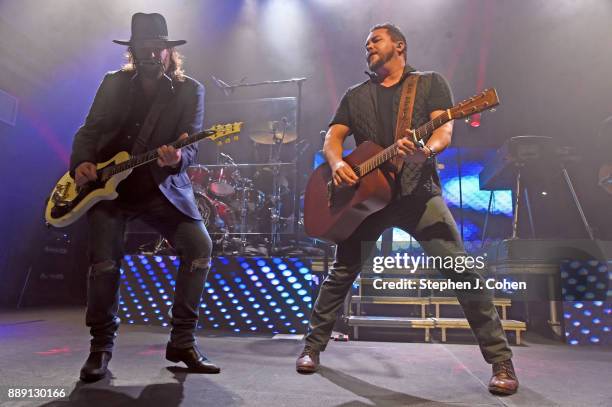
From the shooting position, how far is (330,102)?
25.0 ft

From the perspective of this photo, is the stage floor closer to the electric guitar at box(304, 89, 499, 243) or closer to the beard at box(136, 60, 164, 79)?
the electric guitar at box(304, 89, 499, 243)

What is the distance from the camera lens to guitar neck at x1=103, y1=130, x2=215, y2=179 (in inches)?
84.7

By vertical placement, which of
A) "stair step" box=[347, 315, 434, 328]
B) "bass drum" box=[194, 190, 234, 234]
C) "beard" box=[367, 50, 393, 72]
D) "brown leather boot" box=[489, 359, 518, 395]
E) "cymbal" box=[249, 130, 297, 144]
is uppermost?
"cymbal" box=[249, 130, 297, 144]

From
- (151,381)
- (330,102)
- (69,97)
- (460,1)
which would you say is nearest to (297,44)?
(330,102)

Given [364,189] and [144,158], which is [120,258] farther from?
[364,189]

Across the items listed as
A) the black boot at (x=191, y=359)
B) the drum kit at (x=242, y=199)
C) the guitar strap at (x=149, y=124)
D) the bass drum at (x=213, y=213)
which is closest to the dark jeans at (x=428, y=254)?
the black boot at (x=191, y=359)

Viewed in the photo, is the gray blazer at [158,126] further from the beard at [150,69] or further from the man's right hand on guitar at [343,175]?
the man's right hand on guitar at [343,175]

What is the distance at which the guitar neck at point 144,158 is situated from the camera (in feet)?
7.06

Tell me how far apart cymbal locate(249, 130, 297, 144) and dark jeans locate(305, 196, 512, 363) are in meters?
5.28

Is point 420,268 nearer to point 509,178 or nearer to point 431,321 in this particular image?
point 431,321

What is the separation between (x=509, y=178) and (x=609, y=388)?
13.0 feet

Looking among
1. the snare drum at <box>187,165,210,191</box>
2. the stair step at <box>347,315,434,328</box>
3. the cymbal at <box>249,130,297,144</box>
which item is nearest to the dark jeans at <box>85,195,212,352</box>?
the stair step at <box>347,315,434,328</box>

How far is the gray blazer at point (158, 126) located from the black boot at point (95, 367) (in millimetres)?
857

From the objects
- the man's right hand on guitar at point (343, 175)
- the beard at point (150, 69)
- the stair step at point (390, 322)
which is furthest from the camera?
the stair step at point (390, 322)
